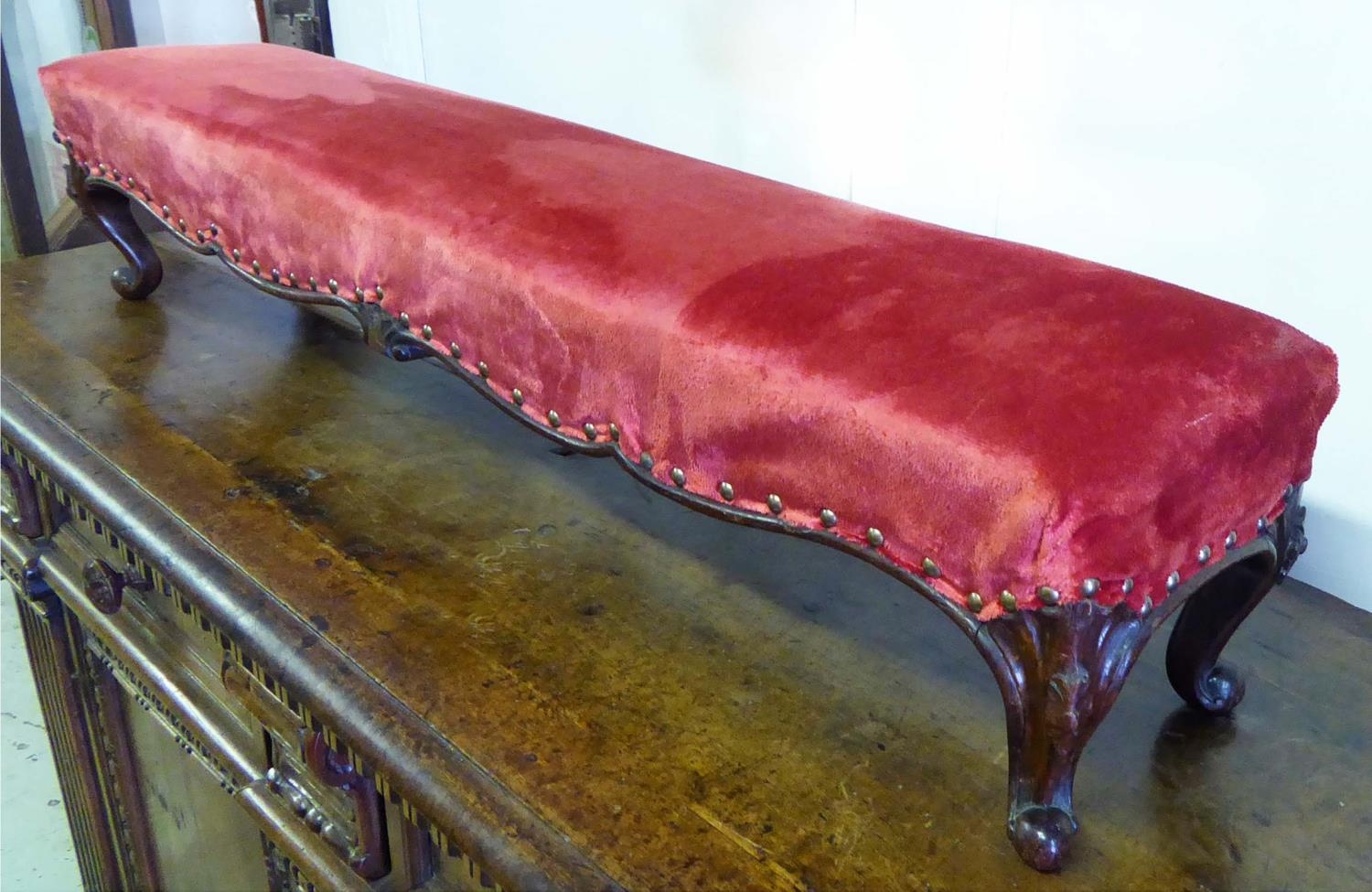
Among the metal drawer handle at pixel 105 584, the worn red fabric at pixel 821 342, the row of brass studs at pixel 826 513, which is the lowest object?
the metal drawer handle at pixel 105 584

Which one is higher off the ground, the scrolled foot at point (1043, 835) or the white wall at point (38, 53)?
the white wall at point (38, 53)

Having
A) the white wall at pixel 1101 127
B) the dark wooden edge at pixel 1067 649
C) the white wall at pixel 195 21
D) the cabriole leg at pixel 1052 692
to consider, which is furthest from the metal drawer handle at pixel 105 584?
the white wall at pixel 195 21

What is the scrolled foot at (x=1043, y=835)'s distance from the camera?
646 millimetres

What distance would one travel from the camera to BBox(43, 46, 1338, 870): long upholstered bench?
0.60 m

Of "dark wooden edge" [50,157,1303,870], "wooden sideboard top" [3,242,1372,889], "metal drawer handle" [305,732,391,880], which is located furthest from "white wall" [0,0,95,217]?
"dark wooden edge" [50,157,1303,870]

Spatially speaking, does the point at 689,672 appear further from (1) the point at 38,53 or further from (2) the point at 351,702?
(1) the point at 38,53

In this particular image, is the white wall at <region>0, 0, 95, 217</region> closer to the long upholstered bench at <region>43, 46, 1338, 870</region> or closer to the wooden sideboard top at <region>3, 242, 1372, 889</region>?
the wooden sideboard top at <region>3, 242, 1372, 889</region>

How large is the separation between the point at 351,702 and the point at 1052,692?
1.48 feet

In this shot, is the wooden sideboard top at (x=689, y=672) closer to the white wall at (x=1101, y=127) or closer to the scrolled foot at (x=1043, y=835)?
the scrolled foot at (x=1043, y=835)

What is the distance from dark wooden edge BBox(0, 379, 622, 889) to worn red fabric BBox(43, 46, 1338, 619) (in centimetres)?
23

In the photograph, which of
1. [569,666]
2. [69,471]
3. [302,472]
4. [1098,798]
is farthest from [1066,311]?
[69,471]

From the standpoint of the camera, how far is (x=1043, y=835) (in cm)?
65

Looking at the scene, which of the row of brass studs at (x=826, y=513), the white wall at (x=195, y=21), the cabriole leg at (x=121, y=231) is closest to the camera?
the row of brass studs at (x=826, y=513)

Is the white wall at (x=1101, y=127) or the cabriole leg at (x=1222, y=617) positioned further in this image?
the white wall at (x=1101, y=127)
